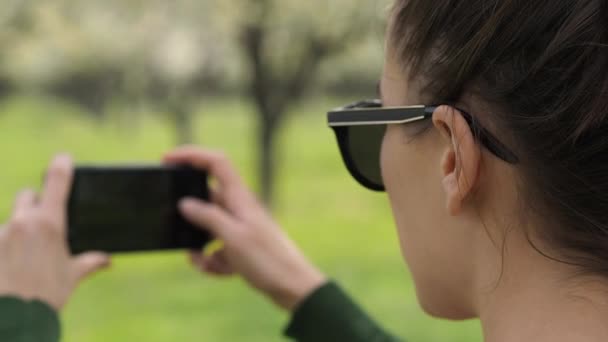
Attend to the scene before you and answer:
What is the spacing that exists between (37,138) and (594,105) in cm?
733

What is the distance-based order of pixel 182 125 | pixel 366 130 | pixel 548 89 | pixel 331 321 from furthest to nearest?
pixel 182 125
pixel 331 321
pixel 366 130
pixel 548 89

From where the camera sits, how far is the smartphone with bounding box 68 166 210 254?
1234 mm

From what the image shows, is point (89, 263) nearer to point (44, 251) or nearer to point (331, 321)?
point (44, 251)

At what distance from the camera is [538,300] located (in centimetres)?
70

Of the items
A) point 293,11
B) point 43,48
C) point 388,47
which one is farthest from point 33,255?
point 43,48

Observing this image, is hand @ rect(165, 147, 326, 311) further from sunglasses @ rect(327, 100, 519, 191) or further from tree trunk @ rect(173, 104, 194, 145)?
tree trunk @ rect(173, 104, 194, 145)

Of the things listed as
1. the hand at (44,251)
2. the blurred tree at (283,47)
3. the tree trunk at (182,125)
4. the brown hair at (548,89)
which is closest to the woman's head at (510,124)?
the brown hair at (548,89)

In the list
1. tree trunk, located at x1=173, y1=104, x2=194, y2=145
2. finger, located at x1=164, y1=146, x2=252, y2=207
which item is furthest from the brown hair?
tree trunk, located at x1=173, y1=104, x2=194, y2=145

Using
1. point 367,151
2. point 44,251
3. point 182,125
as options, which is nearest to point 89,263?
point 44,251

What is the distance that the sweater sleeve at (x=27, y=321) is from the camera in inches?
37.5

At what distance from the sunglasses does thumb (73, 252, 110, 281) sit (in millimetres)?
461

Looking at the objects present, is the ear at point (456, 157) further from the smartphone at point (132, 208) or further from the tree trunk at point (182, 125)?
the tree trunk at point (182, 125)

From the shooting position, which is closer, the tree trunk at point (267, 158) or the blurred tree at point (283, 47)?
the blurred tree at point (283, 47)

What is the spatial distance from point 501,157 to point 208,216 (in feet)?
2.16
